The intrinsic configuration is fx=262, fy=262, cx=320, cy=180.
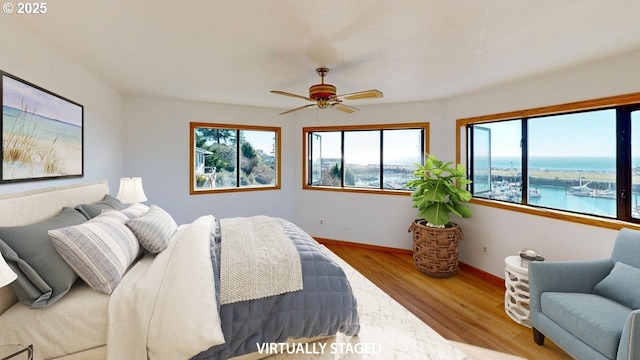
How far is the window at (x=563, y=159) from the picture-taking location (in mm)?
2385

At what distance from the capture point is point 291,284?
5.65 feet

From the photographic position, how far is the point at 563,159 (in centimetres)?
286

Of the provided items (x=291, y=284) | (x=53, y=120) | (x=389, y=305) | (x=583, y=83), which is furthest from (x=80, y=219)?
(x=583, y=83)

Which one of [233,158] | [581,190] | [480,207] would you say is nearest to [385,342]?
[480,207]

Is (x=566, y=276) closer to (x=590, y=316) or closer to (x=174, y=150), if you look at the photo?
(x=590, y=316)

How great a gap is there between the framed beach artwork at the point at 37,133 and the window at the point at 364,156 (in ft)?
10.3

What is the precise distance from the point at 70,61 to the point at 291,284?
291 cm

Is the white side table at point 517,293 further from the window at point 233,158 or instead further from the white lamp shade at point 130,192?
the white lamp shade at point 130,192

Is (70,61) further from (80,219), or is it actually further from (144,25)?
(80,219)

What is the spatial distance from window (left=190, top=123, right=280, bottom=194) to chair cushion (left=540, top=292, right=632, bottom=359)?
397 centimetres

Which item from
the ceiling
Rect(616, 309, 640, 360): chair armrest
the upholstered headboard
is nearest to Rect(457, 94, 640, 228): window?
the ceiling

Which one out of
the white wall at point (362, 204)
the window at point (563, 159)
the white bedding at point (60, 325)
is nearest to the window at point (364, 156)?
the white wall at point (362, 204)

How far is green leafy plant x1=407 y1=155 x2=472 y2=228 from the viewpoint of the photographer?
338 centimetres

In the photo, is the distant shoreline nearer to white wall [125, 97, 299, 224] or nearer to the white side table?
the white side table
